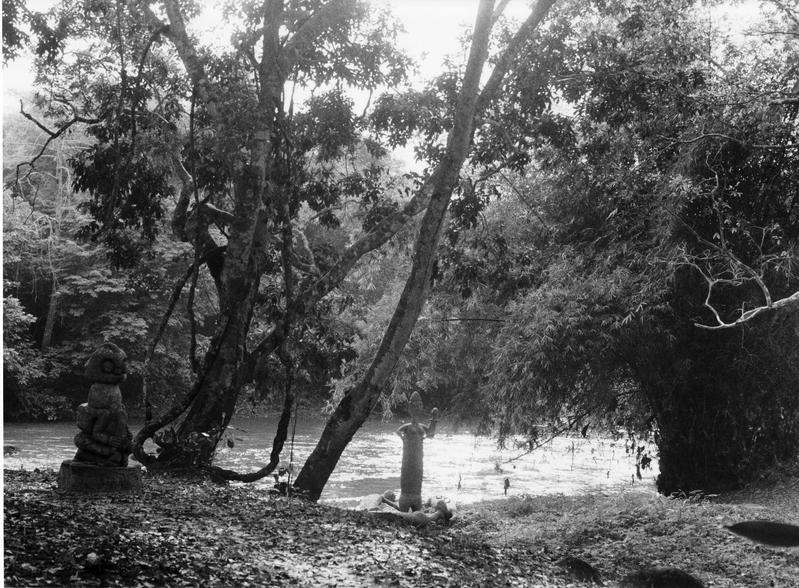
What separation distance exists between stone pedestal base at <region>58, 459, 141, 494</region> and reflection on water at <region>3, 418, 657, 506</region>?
6804 mm

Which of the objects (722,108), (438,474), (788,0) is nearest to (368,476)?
(438,474)

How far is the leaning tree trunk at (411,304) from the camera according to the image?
26.1 ft

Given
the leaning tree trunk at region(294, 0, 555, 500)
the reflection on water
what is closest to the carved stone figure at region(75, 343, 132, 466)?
the leaning tree trunk at region(294, 0, 555, 500)

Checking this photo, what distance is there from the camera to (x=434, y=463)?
1894 centimetres

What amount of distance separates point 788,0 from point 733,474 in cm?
699

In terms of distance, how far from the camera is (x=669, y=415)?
480 inches

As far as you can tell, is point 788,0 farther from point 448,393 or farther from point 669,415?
point 448,393

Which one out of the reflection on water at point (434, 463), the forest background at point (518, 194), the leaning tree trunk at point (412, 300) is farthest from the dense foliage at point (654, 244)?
the reflection on water at point (434, 463)

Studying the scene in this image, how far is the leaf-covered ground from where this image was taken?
4031mm

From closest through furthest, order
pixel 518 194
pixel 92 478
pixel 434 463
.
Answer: pixel 92 478
pixel 518 194
pixel 434 463

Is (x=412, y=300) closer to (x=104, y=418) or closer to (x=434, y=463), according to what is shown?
(x=104, y=418)

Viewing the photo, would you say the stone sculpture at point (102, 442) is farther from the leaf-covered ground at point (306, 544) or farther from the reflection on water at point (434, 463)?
the reflection on water at point (434, 463)

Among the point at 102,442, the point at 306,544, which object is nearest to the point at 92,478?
the point at 102,442

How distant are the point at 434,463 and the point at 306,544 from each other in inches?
546
